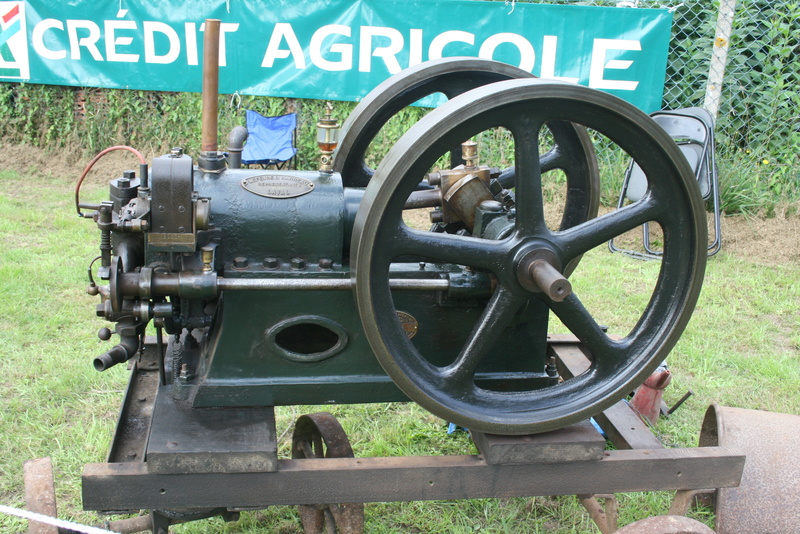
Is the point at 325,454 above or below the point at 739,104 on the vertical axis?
below

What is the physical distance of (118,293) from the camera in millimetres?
1802

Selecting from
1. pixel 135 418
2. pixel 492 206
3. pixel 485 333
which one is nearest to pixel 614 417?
pixel 485 333

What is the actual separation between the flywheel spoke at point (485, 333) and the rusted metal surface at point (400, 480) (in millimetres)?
236

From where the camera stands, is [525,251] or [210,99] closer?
[525,251]

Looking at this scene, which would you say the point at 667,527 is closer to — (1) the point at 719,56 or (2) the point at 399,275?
(2) the point at 399,275

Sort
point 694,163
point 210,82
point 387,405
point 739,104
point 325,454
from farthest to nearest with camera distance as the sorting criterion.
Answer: point 739,104
point 694,163
point 387,405
point 325,454
point 210,82

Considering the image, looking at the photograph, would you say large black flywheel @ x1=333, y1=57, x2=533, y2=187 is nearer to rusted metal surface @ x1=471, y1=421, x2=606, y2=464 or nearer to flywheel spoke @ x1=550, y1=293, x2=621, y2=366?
flywheel spoke @ x1=550, y1=293, x2=621, y2=366

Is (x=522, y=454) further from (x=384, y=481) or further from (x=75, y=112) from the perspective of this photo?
(x=75, y=112)

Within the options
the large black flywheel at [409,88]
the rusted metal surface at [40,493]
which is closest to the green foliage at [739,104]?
the large black flywheel at [409,88]

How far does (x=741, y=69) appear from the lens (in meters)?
5.90

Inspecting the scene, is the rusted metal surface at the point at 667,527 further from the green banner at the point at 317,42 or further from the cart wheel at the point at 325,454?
the green banner at the point at 317,42

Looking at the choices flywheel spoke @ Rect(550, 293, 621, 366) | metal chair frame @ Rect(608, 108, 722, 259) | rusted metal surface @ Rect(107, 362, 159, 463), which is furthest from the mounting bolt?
metal chair frame @ Rect(608, 108, 722, 259)

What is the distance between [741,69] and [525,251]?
4971mm

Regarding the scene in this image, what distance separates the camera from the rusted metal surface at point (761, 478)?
223cm
